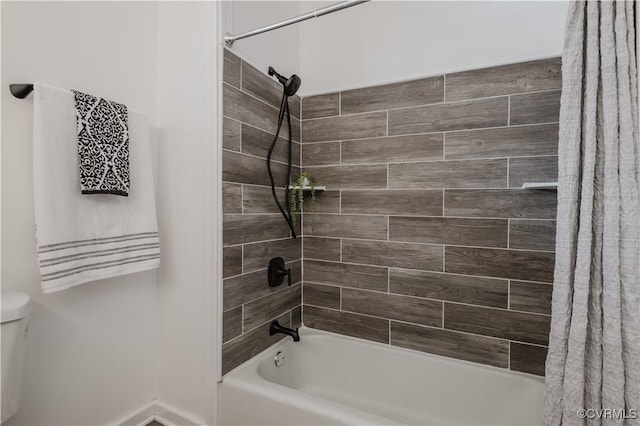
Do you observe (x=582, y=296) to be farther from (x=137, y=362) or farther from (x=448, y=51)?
(x=137, y=362)

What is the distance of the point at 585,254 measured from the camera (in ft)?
3.42

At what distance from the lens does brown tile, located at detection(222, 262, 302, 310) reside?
1.59m

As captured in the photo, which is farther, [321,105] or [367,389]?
[321,105]

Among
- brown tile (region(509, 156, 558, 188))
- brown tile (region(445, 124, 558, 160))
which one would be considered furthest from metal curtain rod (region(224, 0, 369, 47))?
brown tile (region(509, 156, 558, 188))

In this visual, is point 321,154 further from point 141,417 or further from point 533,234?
point 141,417

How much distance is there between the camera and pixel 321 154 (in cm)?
211

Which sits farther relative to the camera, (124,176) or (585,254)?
(124,176)

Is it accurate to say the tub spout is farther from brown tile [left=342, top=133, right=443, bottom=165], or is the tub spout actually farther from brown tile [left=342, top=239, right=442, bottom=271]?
brown tile [left=342, top=133, right=443, bottom=165]

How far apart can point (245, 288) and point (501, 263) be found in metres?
1.29

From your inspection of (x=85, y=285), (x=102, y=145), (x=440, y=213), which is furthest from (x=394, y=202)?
(x=85, y=285)

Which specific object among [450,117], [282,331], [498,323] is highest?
[450,117]

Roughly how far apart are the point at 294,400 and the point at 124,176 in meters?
1.15

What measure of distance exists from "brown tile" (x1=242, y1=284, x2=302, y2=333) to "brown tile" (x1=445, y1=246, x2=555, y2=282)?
0.92 m

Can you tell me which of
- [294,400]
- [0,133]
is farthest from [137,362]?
[0,133]
